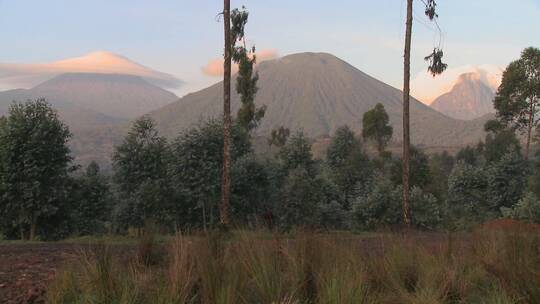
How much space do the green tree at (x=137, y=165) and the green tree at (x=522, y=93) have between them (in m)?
32.7

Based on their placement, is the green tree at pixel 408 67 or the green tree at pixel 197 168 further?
the green tree at pixel 197 168

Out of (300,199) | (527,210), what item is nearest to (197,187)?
(300,199)

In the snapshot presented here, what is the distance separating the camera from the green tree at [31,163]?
22.4 m

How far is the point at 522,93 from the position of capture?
48531 millimetres

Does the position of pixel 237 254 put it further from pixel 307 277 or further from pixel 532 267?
pixel 532 267

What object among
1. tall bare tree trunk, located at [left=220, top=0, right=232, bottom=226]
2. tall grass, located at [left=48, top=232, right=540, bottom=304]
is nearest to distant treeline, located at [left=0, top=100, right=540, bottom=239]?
tall bare tree trunk, located at [left=220, top=0, right=232, bottom=226]

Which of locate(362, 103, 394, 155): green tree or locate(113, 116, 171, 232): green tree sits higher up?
locate(362, 103, 394, 155): green tree

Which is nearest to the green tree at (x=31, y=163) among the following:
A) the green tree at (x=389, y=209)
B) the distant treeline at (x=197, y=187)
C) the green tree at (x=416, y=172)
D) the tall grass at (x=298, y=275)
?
the distant treeline at (x=197, y=187)

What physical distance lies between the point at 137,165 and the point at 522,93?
118 feet

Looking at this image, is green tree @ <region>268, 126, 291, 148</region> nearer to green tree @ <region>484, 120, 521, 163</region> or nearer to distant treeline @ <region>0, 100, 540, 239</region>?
green tree @ <region>484, 120, 521, 163</region>

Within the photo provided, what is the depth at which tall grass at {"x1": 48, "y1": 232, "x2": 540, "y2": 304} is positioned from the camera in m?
5.34

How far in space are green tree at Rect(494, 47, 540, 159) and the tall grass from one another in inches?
1740

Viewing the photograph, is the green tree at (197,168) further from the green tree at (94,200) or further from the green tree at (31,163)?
the green tree at (94,200)

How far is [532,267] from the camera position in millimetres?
6195
